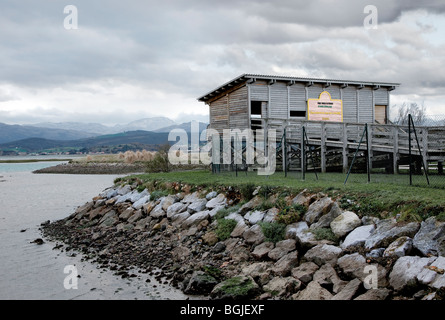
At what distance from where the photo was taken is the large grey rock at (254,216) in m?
11.5

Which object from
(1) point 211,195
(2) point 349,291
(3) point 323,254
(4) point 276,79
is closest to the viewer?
(2) point 349,291

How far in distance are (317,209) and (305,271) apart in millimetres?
2397

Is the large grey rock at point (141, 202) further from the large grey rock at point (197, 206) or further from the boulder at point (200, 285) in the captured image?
the boulder at point (200, 285)

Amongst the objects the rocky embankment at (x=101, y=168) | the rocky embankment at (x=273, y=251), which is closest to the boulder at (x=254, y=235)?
the rocky embankment at (x=273, y=251)

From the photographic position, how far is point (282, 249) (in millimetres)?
9539

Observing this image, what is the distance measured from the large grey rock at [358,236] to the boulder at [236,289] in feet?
7.48

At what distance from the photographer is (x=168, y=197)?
1636cm

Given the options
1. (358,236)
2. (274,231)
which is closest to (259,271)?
(274,231)

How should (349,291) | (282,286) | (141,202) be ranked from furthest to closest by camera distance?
(141,202)
(282,286)
(349,291)

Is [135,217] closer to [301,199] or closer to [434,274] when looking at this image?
[301,199]

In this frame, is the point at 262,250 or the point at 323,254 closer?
the point at 323,254

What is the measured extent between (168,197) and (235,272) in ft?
25.0

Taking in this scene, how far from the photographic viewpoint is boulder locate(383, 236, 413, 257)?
7.11 metres

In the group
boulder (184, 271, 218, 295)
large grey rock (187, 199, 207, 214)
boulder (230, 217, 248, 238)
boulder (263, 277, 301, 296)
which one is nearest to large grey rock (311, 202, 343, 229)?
boulder (263, 277, 301, 296)
